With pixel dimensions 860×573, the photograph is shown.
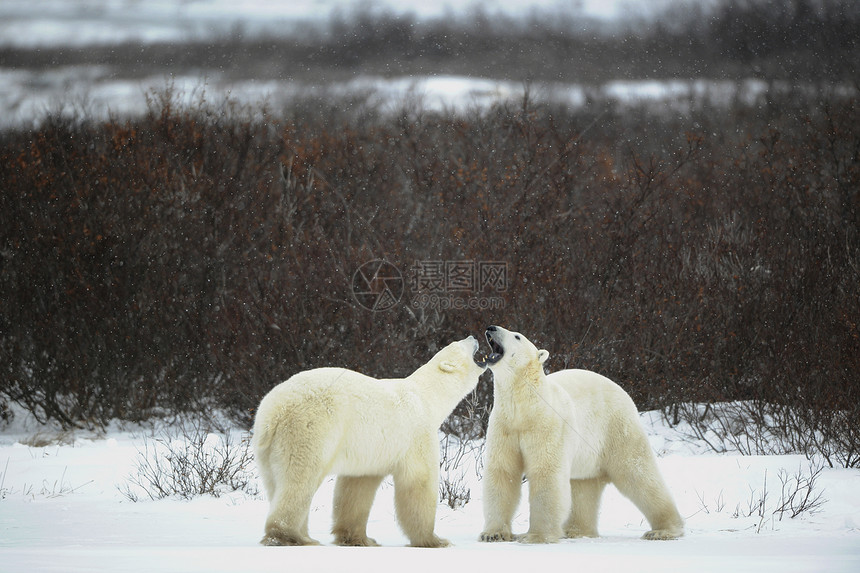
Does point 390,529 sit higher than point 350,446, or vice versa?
point 350,446

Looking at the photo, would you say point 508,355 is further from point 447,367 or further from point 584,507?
point 584,507

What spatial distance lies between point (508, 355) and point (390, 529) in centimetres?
147

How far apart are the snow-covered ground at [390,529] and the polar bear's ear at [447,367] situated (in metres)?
0.96

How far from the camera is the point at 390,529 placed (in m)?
5.81

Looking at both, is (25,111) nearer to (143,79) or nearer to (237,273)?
(143,79)

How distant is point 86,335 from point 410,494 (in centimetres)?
1017

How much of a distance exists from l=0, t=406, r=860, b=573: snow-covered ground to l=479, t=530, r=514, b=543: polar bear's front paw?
0.12 meters

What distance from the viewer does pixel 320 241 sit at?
514 inches

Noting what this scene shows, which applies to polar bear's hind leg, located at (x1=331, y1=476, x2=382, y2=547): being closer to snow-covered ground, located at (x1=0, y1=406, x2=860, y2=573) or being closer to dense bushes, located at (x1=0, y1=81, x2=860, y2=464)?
snow-covered ground, located at (x1=0, y1=406, x2=860, y2=573)

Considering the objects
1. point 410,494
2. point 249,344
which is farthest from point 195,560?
point 249,344

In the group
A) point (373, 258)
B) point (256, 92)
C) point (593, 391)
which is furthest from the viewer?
point (256, 92)

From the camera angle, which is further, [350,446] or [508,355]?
[508,355]

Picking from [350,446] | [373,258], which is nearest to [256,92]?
[373,258]

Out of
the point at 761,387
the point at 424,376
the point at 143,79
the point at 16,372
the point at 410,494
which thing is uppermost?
the point at 143,79
